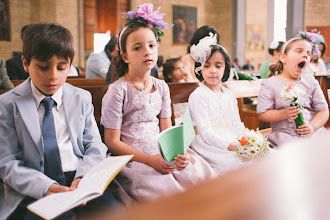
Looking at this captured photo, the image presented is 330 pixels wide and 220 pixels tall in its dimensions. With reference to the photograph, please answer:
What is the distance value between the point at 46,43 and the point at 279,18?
14.6 metres

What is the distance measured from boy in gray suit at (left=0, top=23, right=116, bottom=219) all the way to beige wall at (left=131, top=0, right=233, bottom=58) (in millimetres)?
12663

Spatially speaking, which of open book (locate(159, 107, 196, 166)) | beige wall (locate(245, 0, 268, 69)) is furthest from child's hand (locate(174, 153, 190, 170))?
beige wall (locate(245, 0, 268, 69))

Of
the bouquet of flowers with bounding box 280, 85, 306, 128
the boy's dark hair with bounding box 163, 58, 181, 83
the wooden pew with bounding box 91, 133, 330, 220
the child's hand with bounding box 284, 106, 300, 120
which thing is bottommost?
the child's hand with bounding box 284, 106, 300, 120

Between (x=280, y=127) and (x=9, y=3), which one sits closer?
(x=280, y=127)

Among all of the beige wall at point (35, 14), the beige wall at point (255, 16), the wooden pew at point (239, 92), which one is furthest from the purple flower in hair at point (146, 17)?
the beige wall at point (255, 16)

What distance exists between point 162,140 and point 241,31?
1424cm

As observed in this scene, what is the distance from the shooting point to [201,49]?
230 cm

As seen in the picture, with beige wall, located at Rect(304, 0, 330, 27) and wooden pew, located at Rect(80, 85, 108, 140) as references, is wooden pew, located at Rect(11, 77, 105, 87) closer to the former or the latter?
wooden pew, located at Rect(80, 85, 108, 140)

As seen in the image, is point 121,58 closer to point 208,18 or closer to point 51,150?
point 51,150

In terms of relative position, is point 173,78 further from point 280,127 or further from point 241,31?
point 241,31

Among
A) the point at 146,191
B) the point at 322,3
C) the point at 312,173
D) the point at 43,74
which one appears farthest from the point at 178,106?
the point at 322,3

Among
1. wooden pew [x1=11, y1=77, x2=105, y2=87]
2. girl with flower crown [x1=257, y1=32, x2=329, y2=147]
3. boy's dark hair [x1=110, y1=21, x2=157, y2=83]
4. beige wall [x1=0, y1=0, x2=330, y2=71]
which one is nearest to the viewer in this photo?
boy's dark hair [x1=110, y1=21, x2=157, y2=83]

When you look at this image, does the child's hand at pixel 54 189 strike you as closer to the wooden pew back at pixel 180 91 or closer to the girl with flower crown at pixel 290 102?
the wooden pew back at pixel 180 91

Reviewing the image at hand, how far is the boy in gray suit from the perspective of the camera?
138 centimetres
